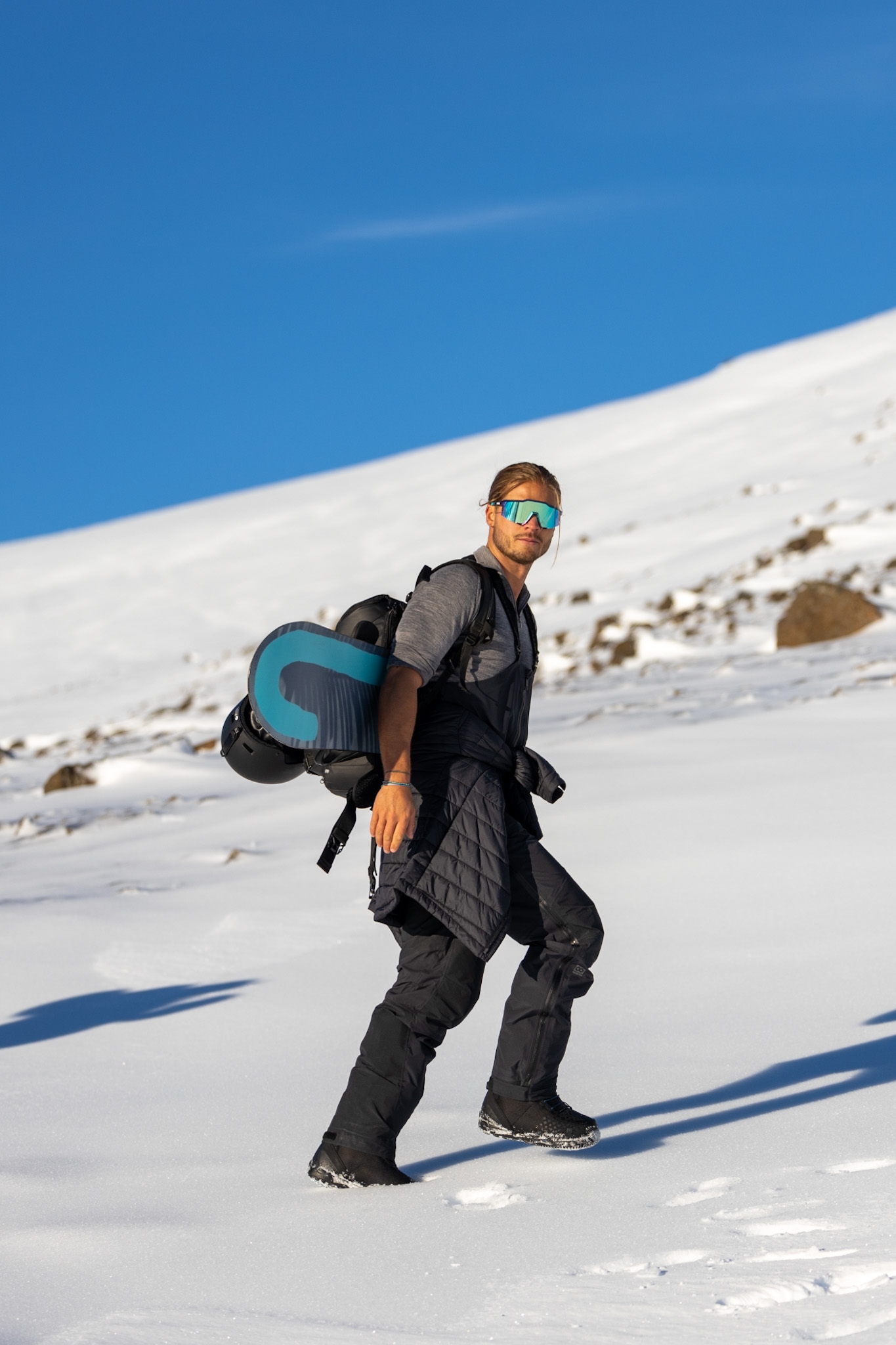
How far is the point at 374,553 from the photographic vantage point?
81.7 ft

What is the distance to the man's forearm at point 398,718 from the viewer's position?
2906 millimetres

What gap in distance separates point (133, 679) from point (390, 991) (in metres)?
16.7

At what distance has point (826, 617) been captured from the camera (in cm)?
1077

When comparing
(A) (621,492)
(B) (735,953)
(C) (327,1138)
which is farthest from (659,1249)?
(A) (621,492)

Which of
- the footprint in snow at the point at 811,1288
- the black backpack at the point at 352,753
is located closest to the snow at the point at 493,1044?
the footprint in snow at the point at 811,1288

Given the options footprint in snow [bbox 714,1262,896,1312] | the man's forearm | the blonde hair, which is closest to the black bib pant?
the man's forearm

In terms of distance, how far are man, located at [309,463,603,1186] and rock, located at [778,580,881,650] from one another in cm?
782

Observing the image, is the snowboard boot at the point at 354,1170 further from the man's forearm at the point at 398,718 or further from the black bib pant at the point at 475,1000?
the man's forearm at the point at 398,718

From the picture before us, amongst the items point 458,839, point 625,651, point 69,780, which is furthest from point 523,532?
point 625,651

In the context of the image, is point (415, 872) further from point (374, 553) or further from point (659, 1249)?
point (374, 553)

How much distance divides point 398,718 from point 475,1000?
639 millimetres

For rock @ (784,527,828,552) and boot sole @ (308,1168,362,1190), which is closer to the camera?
boot sole @ (308,1168,362,1190)

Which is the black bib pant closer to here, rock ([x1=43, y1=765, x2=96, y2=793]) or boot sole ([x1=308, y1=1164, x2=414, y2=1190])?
boot sole ([x1=308, y1=1164, x2=414, y2=1190])

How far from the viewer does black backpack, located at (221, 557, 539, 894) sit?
3008 millimetres
